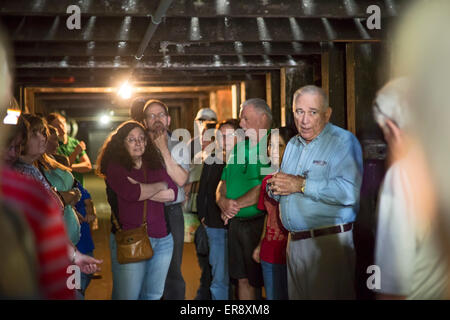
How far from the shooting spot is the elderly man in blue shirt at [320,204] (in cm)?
308

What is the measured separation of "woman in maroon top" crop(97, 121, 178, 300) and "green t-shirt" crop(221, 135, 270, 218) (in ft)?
2.16

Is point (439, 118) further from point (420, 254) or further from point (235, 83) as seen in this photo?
point (235, 83)

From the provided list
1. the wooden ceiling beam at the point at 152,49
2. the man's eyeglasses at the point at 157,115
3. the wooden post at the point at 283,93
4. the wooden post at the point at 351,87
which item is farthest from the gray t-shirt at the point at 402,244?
the wooden post at the point at 283,93

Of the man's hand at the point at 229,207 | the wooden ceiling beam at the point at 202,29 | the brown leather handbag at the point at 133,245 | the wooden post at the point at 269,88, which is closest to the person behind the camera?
the brown leather handbag at the point at 133,245

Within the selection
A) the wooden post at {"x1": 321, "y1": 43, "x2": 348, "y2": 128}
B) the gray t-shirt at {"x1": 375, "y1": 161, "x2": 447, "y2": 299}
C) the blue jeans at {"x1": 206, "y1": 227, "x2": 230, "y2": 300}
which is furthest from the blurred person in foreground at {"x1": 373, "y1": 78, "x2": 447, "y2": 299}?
the wooden post at {"x1": 321, "y1": 43, "x2": 348, "y2": 128}

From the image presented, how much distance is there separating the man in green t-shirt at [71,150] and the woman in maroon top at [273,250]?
311 centimetres

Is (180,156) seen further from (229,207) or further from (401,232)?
(401,232)

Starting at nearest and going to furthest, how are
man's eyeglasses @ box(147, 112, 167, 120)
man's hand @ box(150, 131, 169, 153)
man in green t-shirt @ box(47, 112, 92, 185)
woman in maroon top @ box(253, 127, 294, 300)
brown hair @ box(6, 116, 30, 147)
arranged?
brown hair @ box(6, 116, 30, 147) < woman in maroon top @ box(253, 127, 294, 300) < man's hand @ box(150, 131, 169, 153) < man's eyeglasses @ box(147, 112, 167, 120) < man in green t-shirt @ box(47, 112, 92, 185)

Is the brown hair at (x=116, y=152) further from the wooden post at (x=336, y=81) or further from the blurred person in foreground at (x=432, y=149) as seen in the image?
the wooden post at (x=336, y=81)

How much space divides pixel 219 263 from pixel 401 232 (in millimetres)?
2867

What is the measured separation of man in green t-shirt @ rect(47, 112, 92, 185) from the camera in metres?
5.83

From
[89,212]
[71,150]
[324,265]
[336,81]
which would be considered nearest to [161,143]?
[89,212]

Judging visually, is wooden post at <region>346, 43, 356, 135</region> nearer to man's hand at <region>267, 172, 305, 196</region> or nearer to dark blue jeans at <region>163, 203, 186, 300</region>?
dark blue jeans at <region>163, 203, 186, 300</region>

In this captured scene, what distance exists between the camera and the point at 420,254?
A: 1764 mm
